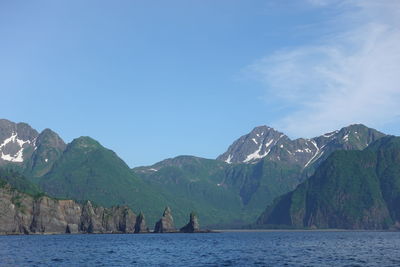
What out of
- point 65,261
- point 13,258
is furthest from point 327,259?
point 13,258

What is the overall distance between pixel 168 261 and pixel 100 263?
51.5 feet

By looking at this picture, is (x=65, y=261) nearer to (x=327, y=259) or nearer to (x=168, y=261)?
(x=168, y=261)

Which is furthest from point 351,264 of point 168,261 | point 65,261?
point 65,261

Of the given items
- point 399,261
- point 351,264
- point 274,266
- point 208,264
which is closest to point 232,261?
point 208,264

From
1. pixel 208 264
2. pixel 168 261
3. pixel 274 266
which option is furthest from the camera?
pixel 168 261

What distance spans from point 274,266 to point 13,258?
57816 millimetres

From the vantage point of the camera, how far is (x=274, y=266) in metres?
104

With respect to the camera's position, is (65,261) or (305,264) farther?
(65,261)

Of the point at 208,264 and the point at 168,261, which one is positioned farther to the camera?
the point at 168,261

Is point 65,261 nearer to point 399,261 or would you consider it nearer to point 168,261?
point 168,261

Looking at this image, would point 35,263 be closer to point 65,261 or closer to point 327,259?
point 65,261

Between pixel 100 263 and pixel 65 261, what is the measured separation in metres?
8.95

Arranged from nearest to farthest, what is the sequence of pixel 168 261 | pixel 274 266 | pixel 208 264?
1. pixel 274 266
2. pixel 208 264
3. pixel 168 261

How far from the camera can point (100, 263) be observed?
115 m
